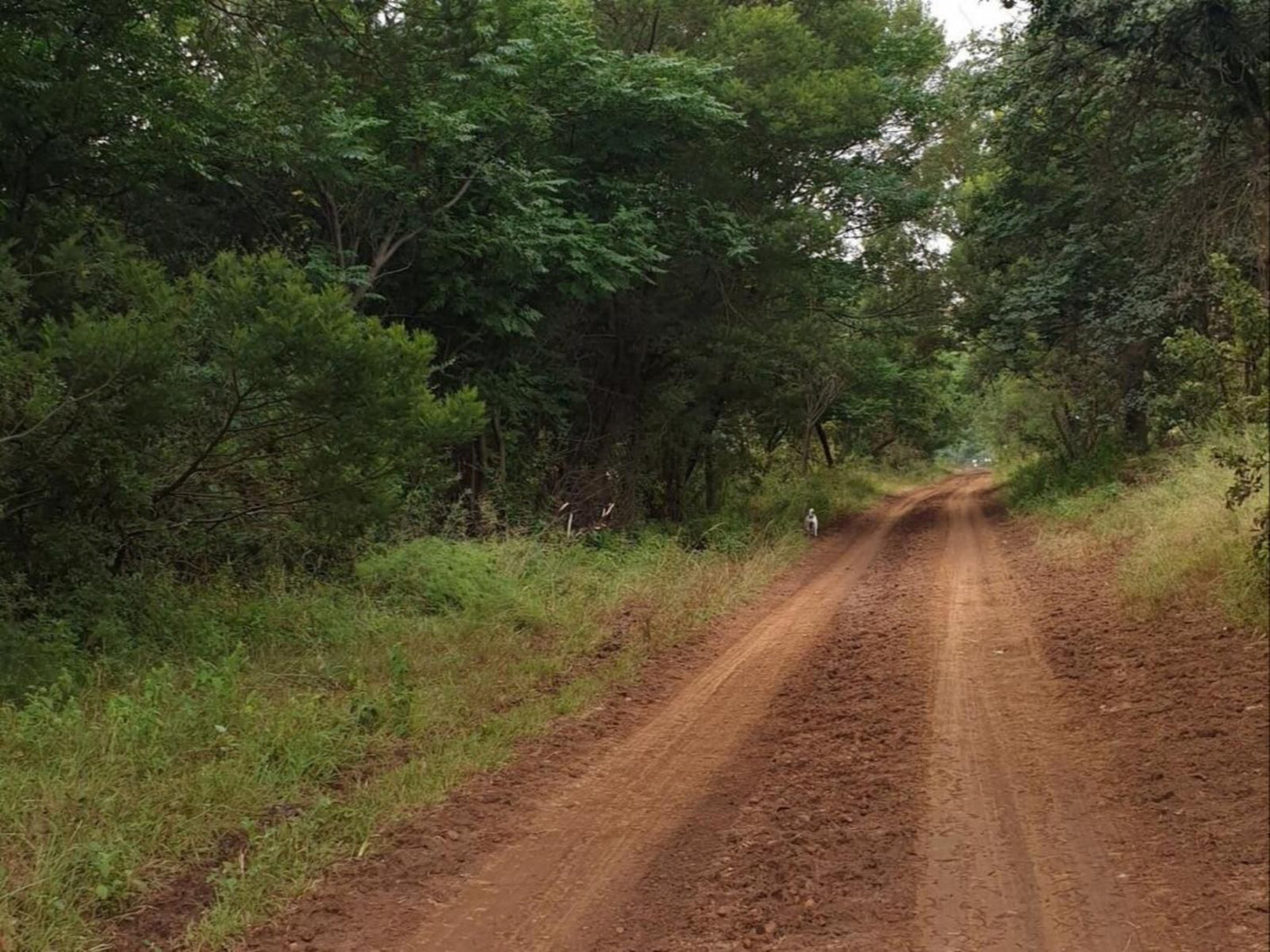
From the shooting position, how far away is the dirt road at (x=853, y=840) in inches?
138

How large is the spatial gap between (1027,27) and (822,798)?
8.44 meters

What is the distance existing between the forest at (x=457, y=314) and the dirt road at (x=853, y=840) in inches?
36.5

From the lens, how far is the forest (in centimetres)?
605

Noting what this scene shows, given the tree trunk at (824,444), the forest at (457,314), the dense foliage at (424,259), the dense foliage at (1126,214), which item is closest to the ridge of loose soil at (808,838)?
the forest at (457,314)

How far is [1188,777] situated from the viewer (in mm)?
4426

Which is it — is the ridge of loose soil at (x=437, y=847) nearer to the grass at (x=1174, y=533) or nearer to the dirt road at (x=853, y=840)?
the dirt road at (x=853, y=840)

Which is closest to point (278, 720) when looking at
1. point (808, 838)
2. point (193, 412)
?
point (193, 412)

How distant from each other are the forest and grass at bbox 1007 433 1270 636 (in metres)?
0.15

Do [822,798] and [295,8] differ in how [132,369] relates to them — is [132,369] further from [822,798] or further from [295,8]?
[822,798]

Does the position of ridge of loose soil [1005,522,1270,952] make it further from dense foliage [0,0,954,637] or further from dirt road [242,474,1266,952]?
dense foliage [0,0,954,637]

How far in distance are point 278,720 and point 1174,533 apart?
817cm

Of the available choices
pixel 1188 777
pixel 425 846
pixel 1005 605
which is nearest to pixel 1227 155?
pixel 1005 605

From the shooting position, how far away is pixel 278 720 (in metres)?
5.78

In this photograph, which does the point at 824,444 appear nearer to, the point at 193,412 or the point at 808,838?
the point at 193,412
